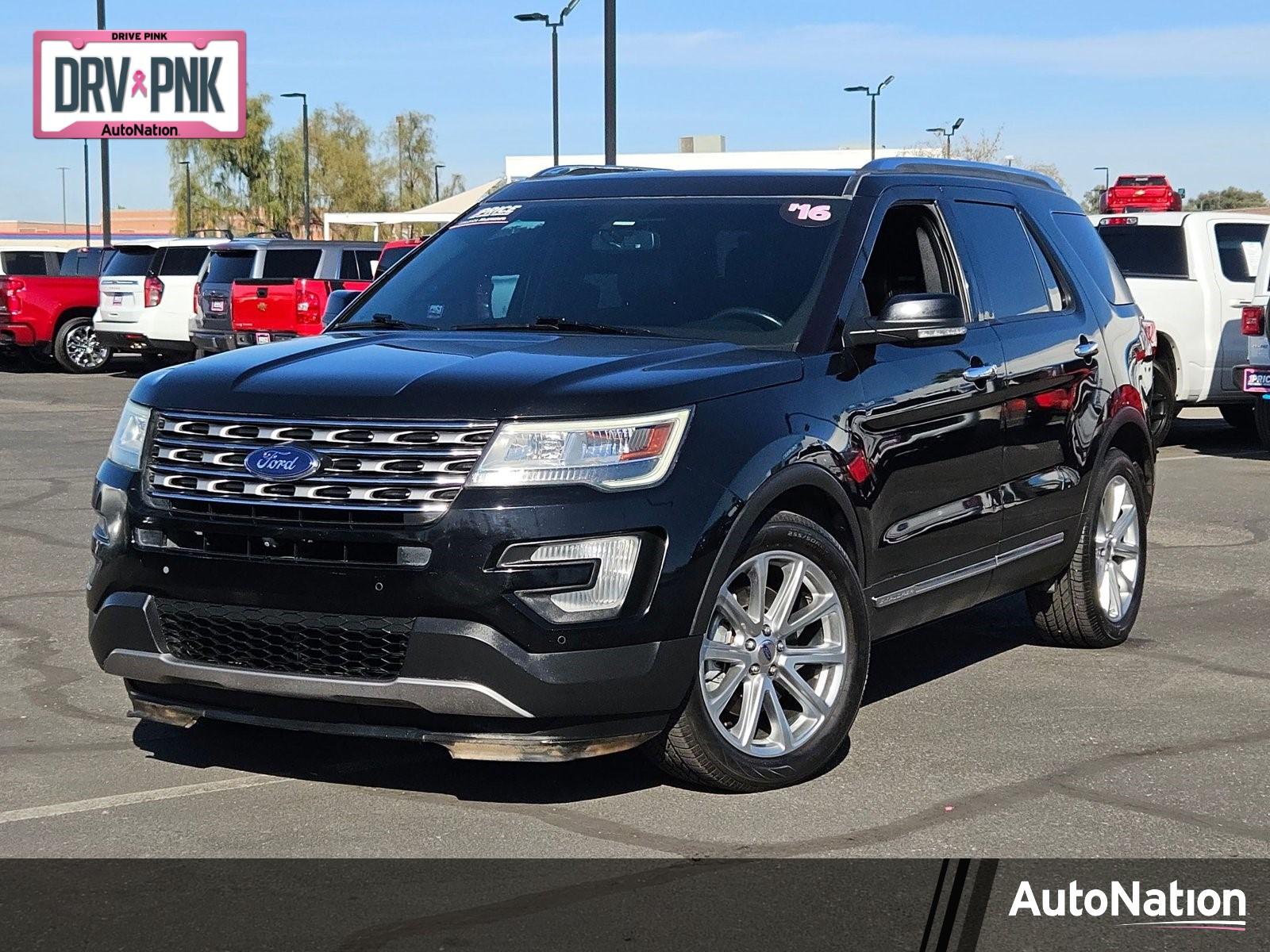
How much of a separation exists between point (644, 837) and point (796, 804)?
56 centimetres

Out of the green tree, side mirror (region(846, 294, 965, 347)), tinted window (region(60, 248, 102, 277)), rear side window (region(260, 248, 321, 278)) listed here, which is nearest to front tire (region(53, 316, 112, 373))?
tinted window (region(60, 248, 102, 277))

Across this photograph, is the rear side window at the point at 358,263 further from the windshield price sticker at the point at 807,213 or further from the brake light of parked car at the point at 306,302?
the windshield price sticker at the point at 807,213

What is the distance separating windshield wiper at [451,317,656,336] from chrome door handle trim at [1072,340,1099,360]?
7.25 feet

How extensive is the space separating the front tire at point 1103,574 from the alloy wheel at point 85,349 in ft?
72.7

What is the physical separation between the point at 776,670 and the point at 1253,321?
10346 millimetres

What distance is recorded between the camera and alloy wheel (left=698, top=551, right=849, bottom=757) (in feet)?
16.7

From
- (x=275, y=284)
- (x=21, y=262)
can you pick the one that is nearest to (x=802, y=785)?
(x=275, y=284)

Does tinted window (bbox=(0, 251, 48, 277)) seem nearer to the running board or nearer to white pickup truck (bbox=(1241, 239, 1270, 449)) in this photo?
white pickup truck (bbox=(1241, 239, 1270, 449))

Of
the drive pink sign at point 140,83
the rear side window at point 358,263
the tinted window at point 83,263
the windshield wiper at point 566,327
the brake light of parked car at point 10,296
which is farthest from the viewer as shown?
the drive pink sign at point 140,83

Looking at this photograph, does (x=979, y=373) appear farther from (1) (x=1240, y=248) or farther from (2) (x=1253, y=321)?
(1) (x=1240, y=248)

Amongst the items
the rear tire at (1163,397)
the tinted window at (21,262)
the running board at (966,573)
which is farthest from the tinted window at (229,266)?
the running board at (966,573)

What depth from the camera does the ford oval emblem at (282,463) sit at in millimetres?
4773

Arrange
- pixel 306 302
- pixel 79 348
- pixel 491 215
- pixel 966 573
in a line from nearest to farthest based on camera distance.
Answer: pixel 966 573, pixel 491 215, pixel 306 302, pixel 79 348

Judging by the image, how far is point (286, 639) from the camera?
189 inches
